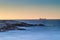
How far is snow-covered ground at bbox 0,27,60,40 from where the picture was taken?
2.42 m

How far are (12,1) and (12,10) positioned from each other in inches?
6.0

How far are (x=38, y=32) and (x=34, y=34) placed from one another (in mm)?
89

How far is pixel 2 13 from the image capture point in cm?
255

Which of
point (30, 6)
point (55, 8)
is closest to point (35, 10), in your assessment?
point (30, 6)

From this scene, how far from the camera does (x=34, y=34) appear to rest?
250 cm

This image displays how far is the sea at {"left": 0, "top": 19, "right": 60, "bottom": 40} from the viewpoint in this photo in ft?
7.95

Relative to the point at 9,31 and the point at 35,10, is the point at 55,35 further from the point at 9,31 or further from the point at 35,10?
the point at 9,31

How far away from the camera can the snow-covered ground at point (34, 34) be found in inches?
95.2

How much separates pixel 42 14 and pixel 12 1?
1.80 ft

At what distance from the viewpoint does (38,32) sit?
255cm

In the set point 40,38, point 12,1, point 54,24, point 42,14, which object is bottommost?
point 40,38

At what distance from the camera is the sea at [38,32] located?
7.95 feet

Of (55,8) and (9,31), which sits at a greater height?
(55,8)

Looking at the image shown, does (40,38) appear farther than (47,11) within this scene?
No
